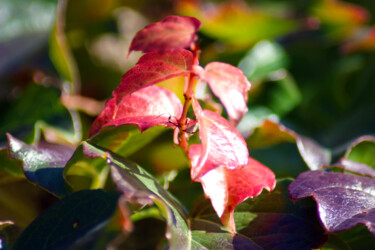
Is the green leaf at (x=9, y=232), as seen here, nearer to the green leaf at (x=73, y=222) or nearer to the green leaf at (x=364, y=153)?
the green leaf at (x=73, y=222)

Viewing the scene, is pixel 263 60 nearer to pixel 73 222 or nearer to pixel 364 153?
pixel 364 153

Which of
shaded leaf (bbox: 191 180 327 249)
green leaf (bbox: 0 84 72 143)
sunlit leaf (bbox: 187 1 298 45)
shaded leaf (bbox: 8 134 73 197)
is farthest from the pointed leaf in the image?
sunlit leaf (bbox: 187 1 298 45)

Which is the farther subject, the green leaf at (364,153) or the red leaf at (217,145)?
the green leaf at (364,153)

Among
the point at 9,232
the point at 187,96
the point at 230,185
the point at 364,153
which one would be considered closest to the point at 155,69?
the point at 187,96

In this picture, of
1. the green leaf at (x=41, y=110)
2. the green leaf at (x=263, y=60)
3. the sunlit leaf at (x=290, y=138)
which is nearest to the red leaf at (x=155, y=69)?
the sunlit leaf at (x=290, y=138)

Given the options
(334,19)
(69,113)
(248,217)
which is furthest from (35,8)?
(248,217)

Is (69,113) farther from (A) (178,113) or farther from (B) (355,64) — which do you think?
(B) (355,64)

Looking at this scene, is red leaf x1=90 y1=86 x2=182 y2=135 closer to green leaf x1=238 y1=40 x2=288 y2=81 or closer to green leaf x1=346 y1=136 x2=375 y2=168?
green leaf x1=346 y1=136 x2=375 y2=168
